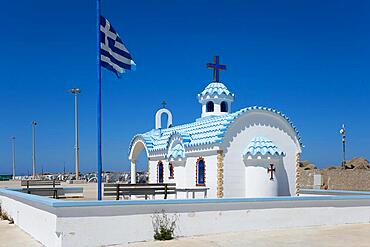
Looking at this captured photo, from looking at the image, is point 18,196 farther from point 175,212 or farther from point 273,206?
point 273,206

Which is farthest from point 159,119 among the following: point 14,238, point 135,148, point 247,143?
point 14,238

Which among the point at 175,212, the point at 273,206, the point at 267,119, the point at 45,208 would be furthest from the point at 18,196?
the point at 267,119

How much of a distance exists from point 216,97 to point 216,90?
34 cm

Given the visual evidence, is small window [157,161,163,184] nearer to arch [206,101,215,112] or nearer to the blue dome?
arch [206,101,215,112]

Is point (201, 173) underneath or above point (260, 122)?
underneath

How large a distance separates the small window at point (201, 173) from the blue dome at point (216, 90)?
4.52 m

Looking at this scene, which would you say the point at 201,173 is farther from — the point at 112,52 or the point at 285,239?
the point at 112,52

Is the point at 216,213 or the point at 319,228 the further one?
the point at 319,228

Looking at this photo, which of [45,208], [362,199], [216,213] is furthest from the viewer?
[362,199]

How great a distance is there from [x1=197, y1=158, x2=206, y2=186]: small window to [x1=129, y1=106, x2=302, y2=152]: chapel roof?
2.45ft

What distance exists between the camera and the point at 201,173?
18.8m

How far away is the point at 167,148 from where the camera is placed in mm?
21453

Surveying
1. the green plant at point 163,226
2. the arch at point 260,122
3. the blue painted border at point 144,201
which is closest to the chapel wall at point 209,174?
the arch at point 260,122

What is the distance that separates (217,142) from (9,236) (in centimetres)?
793
